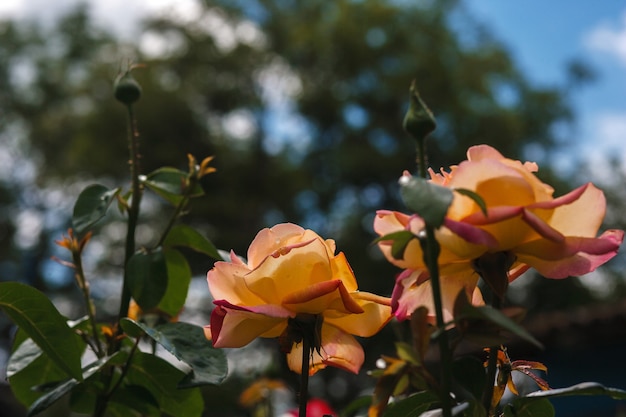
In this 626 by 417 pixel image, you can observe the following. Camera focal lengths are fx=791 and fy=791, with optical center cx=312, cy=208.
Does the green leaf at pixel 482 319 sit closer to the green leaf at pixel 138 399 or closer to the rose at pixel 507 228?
the rose at pixel 507 228

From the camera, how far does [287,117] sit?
15258 millimetres

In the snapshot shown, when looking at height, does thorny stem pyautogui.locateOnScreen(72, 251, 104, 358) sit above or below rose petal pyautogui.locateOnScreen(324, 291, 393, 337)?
below

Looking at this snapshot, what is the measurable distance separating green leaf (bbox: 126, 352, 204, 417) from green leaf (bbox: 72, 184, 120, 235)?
Answer: 0.11 metres

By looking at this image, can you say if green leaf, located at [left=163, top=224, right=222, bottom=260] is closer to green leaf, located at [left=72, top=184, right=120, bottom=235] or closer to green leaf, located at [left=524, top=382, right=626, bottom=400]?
green leaf, located at [left=72, top=184, right=120, bottom=235]

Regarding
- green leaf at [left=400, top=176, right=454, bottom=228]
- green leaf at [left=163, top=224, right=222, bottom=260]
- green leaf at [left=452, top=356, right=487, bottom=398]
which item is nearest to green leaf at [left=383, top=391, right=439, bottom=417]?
green leaf at [left=452, top=356, right=487, bottom=398]

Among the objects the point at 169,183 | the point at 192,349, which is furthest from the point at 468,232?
the point at 169,183

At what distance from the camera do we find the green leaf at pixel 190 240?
67 centimetres

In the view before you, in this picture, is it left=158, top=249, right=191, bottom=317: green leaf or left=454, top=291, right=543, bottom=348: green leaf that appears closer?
left=454, top=291, right=543, bottom=348: green leaf

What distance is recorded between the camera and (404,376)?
34 centimetres

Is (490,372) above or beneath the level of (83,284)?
above

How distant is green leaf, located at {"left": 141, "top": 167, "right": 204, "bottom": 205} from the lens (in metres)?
0.67

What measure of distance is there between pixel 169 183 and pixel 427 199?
1.38 ft

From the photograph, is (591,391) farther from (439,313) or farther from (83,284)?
(83,284)

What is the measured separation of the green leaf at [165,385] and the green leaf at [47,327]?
10 cm
